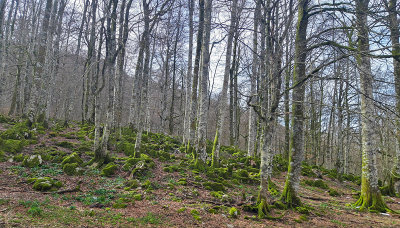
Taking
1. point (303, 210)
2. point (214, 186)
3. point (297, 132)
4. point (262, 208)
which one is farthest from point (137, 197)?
point (297, 132)

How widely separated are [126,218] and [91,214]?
0.75 meters

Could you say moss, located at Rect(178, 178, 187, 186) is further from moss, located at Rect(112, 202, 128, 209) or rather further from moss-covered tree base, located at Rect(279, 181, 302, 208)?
moss-covered tree base, located at Rect(279, 181, 302, 208)

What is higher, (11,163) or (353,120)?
(353,120)

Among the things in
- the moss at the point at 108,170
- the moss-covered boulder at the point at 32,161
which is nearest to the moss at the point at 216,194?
the moss at the point at 108,170

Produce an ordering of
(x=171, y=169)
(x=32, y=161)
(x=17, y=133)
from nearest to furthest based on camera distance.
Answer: (x=32, y=161)
(x=171, y=169)
(x=17, y=133)

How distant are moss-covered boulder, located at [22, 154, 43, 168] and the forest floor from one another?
205mm

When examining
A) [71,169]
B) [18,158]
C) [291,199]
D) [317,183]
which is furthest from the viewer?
[317,183]

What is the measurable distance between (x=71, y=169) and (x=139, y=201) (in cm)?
301

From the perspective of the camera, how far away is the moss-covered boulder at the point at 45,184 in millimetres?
5804

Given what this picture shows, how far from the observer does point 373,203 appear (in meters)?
7.21

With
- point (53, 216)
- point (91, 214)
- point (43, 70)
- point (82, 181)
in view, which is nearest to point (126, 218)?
point (91, 214)

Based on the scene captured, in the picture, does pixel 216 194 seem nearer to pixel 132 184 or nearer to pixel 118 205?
pixel 132 184

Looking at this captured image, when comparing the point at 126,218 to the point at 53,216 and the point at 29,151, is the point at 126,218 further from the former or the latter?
the point at 29,151

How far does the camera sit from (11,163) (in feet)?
24.3
